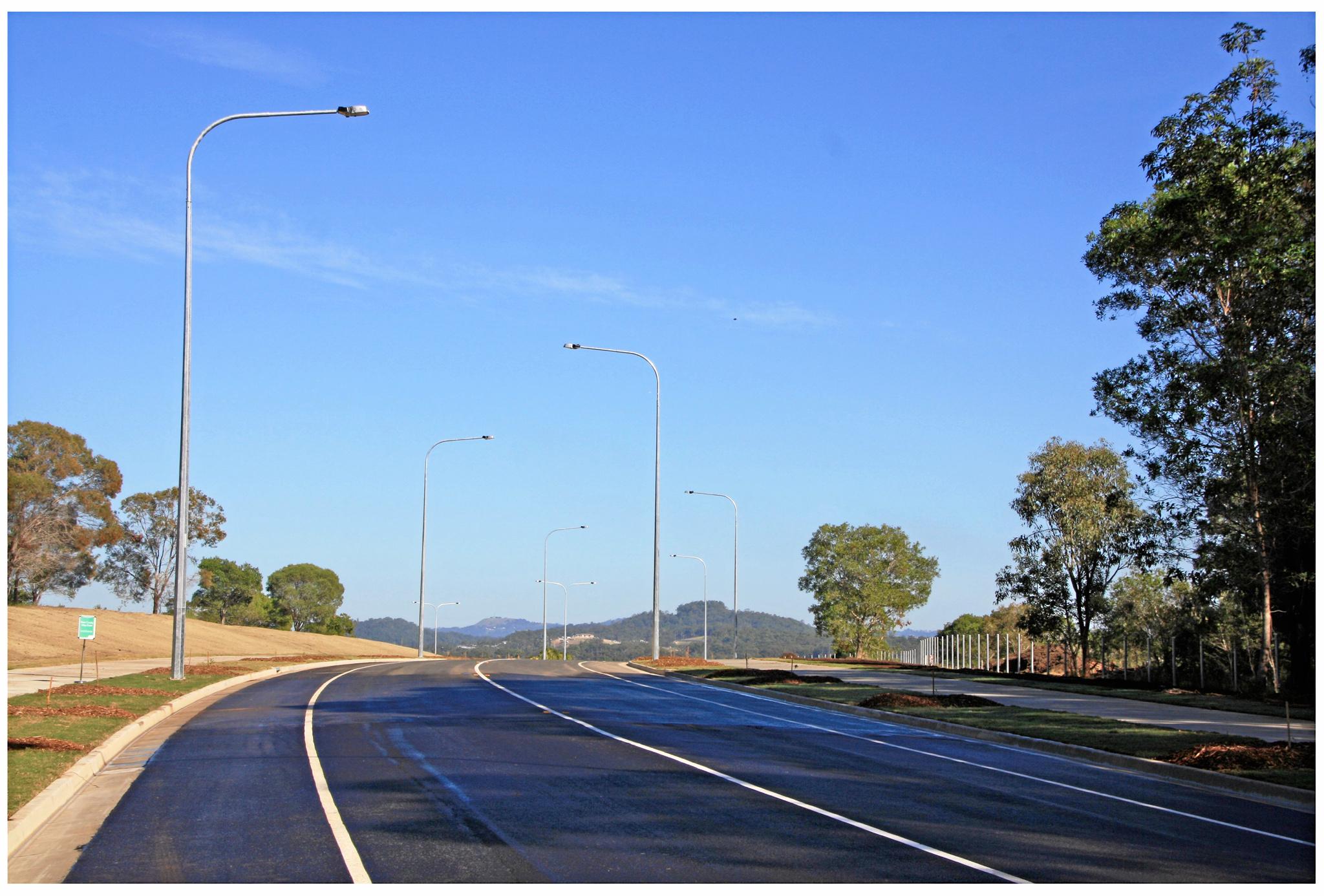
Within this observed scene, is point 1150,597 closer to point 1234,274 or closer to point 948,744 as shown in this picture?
point 1234,274

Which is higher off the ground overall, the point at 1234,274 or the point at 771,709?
the point at 1234,274

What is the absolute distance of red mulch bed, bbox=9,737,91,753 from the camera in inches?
538

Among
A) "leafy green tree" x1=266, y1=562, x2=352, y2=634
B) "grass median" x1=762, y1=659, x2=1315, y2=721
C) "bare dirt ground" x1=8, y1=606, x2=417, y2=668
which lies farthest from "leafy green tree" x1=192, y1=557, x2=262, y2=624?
"grass median" x1=762, y1=659, x2=1315, y2=721

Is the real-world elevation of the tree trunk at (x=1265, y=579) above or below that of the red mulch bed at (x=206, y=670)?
above

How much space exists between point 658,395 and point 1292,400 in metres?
26.8

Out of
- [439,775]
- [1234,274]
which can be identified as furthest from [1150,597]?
[439,775]

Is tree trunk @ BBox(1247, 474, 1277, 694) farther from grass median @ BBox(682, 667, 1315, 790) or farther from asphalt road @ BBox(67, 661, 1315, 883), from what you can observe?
asphalt road @ BBox(67, 661, 1315, 883)

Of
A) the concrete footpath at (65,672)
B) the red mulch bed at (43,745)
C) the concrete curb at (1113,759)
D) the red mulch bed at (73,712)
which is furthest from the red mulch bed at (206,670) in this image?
the concrete curb at (1113,759)

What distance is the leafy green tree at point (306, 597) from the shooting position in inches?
4793

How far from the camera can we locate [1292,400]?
22.3 meters

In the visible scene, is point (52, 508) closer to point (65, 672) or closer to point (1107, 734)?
point (65, 672)

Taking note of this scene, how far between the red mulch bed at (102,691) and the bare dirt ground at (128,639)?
37.7ft

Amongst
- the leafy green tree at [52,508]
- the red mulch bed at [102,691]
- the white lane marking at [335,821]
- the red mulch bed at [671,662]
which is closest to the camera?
the white lane marking at [335,821]

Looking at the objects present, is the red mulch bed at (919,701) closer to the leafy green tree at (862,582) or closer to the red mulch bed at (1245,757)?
the red mulch bed at (1245,757)
